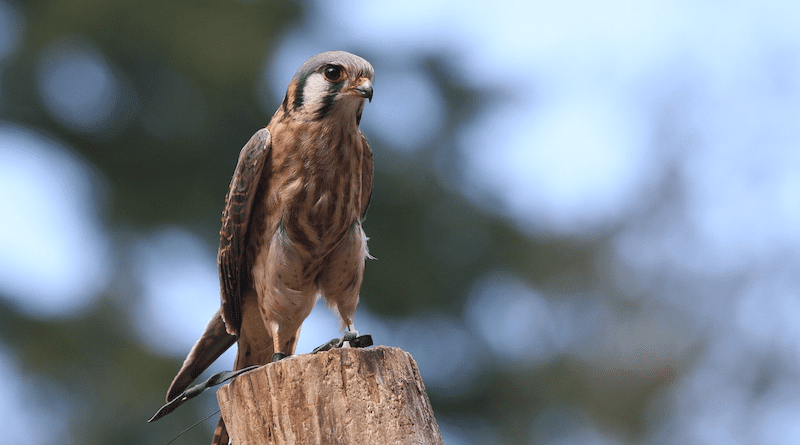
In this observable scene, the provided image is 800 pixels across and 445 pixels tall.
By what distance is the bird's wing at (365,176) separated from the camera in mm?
2406

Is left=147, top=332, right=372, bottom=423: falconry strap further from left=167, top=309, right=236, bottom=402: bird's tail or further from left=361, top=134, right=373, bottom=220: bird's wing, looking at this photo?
left=361, top=134, right=373, bottom=220: bird's wing

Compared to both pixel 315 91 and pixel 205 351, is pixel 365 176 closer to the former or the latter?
pixel 315 91

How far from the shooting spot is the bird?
2.19 meters

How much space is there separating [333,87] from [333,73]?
46mm

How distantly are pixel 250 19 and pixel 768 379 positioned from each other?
248 inches

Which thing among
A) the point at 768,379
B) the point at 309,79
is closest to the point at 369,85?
the point at 309,79

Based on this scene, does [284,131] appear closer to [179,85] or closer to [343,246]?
[343,246]

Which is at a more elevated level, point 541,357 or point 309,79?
point 541,357

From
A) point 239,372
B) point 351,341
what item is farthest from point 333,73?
point 239,372

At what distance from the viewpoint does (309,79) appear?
2.23m

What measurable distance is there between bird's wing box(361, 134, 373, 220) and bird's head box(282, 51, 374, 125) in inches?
7.1

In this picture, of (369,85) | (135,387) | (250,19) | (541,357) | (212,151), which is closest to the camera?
(369,85)

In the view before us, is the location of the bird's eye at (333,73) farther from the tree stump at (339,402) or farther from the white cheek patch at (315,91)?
the tree stump at (339,402)

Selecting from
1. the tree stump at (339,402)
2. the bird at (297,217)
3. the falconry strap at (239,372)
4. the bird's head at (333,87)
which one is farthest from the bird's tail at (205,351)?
the bird's head at (333,87)
